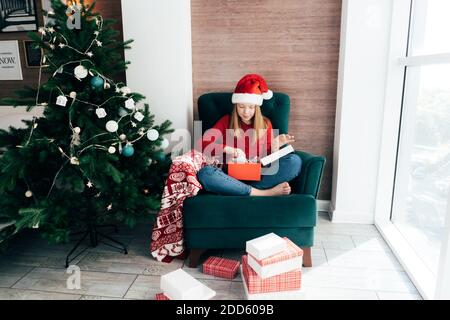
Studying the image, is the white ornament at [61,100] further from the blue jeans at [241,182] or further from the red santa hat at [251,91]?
the red santa hat at [251,91]

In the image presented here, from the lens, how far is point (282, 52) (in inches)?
101

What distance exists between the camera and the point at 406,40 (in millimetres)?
2246

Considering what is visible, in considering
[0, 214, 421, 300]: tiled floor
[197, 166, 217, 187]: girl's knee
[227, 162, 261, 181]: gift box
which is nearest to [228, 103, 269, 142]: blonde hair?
[227, 162, 261, 181]: gift box

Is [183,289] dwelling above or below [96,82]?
below

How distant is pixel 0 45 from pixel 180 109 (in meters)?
1.59

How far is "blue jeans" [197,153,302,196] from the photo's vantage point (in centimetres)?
201

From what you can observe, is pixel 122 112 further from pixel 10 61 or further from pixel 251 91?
pixel 10 61

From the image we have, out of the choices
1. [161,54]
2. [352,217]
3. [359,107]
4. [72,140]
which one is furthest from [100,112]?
[352,217]

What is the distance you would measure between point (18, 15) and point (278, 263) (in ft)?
8.79

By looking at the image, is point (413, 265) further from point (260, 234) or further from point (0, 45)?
point (0, 45)

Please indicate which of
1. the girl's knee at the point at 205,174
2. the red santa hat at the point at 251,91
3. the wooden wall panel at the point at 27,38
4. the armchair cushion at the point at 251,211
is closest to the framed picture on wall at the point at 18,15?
the wooden wall panel at the point at 27,38

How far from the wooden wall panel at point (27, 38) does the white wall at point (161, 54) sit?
201 millimetres

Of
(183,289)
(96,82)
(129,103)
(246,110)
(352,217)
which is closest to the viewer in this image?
(183,289)

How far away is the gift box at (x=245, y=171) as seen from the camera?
213 centimetres
